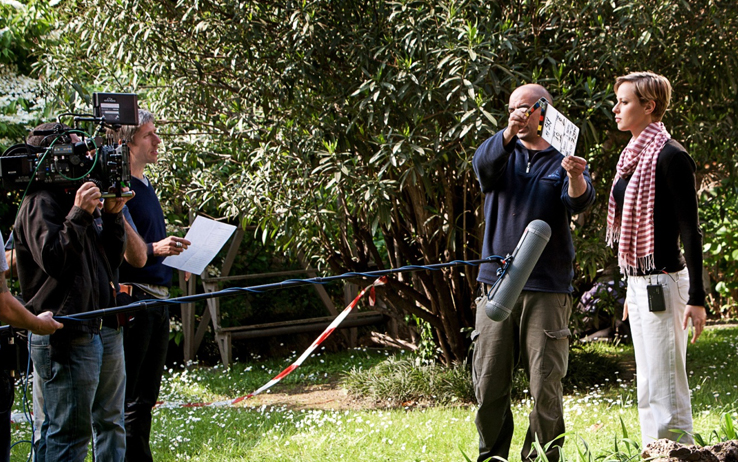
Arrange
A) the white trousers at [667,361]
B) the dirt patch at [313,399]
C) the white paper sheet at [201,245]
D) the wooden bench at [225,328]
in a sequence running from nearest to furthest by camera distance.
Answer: the white trousers at [667,361] < the white paper sheet at [201,245] < the dirt patch at [313,399] < the wooden bench at [225,328]

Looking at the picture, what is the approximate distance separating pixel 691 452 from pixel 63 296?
243 cm

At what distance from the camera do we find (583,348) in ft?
24.6

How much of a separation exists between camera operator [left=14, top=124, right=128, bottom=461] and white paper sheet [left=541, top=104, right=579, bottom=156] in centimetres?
187

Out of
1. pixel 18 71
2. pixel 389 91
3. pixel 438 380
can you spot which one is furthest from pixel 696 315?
pixel 18 71

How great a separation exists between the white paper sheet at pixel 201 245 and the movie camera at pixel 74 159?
89 cm

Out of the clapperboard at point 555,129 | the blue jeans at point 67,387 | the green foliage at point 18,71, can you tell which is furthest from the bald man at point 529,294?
the green foliage at point 18,71

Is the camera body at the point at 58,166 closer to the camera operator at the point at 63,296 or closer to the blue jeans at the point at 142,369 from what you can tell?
the camera operator at the point at 63,296

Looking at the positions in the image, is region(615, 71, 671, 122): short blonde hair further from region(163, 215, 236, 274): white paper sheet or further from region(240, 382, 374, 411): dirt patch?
region(240, 382, 374, 411): dirt patch

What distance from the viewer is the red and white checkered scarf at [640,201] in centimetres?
337

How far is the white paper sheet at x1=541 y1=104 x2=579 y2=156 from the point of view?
3182 millimetres

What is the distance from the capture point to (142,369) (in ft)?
13.3

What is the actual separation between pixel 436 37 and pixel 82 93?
9.95 feet

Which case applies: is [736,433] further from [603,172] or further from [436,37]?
[603,172]

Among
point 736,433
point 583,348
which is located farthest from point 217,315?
point 736,433
